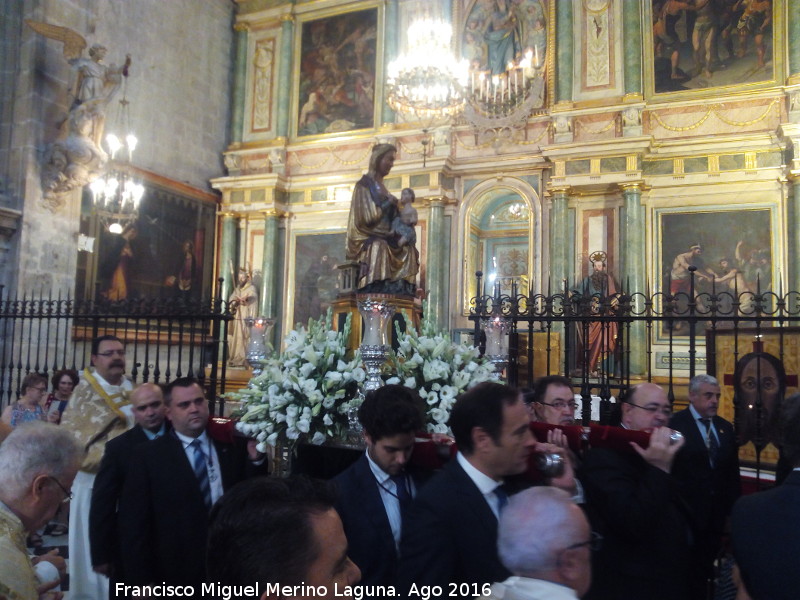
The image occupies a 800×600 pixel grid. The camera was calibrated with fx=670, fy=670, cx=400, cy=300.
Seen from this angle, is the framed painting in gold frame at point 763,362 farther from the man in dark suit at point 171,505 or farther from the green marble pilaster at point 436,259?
the green marble pilaster at point 436,259

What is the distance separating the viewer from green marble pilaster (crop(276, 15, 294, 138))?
15.6 metres

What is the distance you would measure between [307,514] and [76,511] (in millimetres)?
Answer: 3532

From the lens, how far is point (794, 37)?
11.8m

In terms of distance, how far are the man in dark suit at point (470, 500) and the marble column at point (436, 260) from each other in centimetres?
1120

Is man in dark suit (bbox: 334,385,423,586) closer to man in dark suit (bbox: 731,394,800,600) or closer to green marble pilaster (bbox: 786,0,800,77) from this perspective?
man in dark suit (bbox: 731,394,800,600)

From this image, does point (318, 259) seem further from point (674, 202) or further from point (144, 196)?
point (674, 202)

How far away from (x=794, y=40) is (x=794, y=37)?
0.17 feet

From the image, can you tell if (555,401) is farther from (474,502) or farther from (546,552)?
(546,552)

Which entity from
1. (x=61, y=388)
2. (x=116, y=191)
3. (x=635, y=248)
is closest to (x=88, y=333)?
(x=116, y=191)

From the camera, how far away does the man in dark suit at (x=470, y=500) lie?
80.2 inches

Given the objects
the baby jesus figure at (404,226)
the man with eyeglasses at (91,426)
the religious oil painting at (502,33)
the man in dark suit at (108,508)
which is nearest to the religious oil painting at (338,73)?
the religious oil painting at (502,33)

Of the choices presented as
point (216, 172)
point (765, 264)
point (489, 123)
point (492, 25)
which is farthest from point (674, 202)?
point (216, 172)

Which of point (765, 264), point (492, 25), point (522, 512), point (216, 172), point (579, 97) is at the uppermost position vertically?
point (492, 25)

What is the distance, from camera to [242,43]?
1642 centimetres
